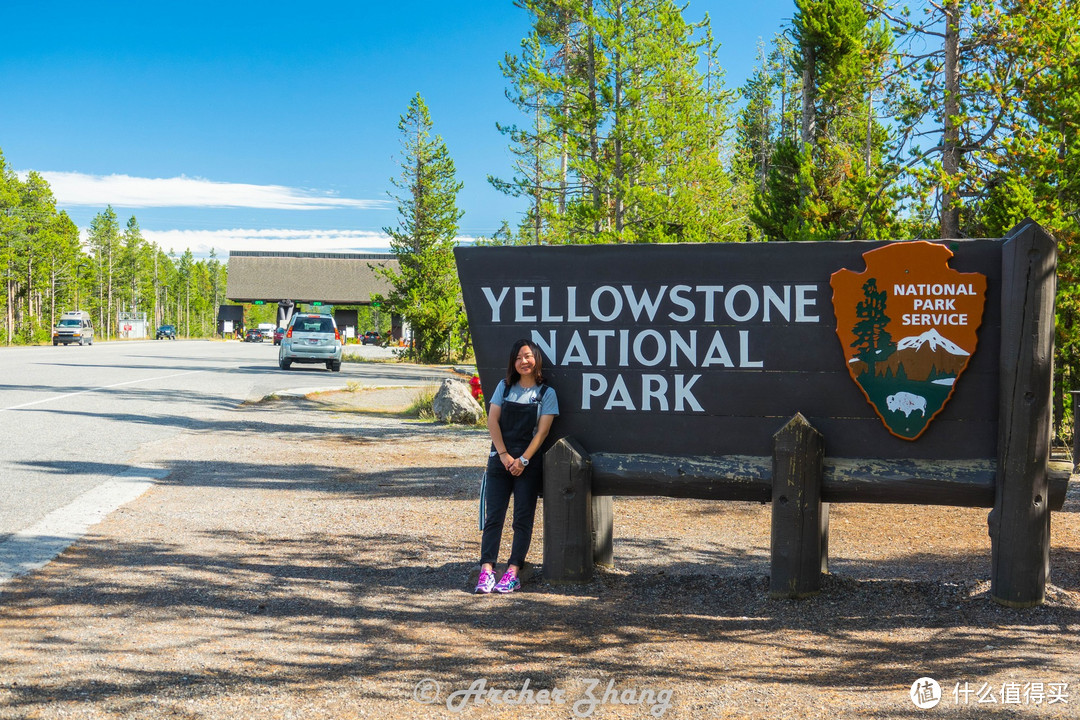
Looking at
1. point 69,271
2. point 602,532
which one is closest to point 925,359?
point 602,532

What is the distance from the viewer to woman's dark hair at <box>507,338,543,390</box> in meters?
5.61

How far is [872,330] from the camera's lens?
5.21m

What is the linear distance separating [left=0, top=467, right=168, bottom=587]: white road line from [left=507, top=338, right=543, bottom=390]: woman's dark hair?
10.6 feet

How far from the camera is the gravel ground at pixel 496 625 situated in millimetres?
3719

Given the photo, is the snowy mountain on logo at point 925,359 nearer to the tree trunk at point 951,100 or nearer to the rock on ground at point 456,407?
the tree trunk at point 951,100

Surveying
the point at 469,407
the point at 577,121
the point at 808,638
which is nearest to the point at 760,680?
the point at 808,638

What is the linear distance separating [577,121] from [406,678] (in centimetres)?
1907

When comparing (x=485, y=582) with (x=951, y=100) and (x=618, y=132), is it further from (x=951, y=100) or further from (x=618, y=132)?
(x=618, y=132)

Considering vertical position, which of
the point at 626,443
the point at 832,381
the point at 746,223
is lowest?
the point at 626,443

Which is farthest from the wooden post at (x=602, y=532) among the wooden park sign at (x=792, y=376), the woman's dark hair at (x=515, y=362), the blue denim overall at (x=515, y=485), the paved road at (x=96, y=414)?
the paved road at (x=96, y=414)

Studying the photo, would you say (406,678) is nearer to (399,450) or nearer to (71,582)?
(71,582)

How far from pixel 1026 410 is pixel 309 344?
2698cm

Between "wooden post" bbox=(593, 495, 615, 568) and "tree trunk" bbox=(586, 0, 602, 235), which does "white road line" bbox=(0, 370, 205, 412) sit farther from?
"wooden post" bbox=(593, 495, 615, 568)

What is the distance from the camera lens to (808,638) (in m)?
4.62
